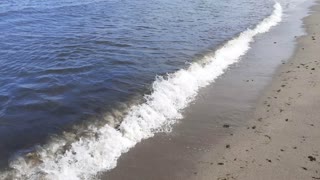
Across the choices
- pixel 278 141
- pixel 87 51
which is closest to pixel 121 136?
pixel 278 141

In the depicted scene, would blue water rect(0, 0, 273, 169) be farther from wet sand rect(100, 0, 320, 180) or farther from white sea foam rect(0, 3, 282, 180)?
wet sand rect(100, 0, 320, 180)

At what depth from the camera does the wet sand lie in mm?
8578

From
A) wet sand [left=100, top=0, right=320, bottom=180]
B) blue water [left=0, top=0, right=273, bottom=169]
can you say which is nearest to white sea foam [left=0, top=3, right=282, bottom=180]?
wet sand [left=100, top=0, right=320, bottom=180]

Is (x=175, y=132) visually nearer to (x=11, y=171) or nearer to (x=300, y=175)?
(x=300, y=175)

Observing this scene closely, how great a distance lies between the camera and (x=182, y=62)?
50.6ft

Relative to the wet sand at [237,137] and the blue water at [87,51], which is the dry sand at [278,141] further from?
the blue water at [87,51]

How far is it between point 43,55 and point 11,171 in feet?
25.8

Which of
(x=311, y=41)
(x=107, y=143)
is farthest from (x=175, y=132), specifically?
(x=311, y=41)

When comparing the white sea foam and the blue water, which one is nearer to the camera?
the white sea foam

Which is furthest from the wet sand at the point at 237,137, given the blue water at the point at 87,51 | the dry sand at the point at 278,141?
the blue water at the point at 87,51

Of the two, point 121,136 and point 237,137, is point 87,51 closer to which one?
point 121,136

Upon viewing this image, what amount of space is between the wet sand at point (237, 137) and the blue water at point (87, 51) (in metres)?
2.03

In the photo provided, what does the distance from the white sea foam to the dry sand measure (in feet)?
6.30

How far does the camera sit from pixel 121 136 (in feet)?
32.6
